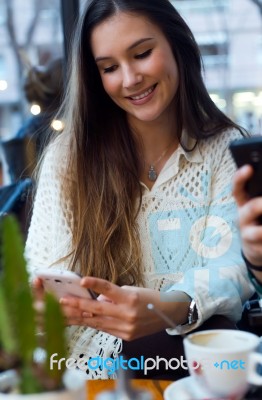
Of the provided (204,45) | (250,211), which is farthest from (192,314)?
(204,45)

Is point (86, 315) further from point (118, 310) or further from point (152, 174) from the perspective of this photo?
point (152, 174)

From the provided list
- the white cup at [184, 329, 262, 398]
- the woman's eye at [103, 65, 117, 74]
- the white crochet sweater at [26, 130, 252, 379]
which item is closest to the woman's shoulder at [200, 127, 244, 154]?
the white crochet sweater at [26, 130, 252, 379]

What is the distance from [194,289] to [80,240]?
0.35 metres

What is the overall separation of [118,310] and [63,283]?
0.50 ft

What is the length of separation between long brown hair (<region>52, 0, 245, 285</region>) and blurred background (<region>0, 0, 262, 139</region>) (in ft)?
3.31

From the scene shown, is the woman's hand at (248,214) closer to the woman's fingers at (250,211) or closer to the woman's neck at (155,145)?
the woman's fingers at (250,211)

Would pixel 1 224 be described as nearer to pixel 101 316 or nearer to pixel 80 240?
pixel 101 316

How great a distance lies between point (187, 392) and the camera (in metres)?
0.77

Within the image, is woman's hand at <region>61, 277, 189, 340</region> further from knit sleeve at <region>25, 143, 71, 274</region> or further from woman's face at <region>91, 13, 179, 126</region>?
woman's face at <region>91, 13, 179, 126</region>

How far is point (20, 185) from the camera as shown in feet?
6.61

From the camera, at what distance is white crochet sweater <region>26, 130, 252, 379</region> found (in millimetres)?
1389

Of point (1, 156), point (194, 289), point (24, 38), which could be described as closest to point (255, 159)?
point (194, 289)

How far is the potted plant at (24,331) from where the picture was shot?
0.59 m

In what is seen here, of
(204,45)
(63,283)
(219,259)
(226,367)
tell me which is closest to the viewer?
(226,367)
